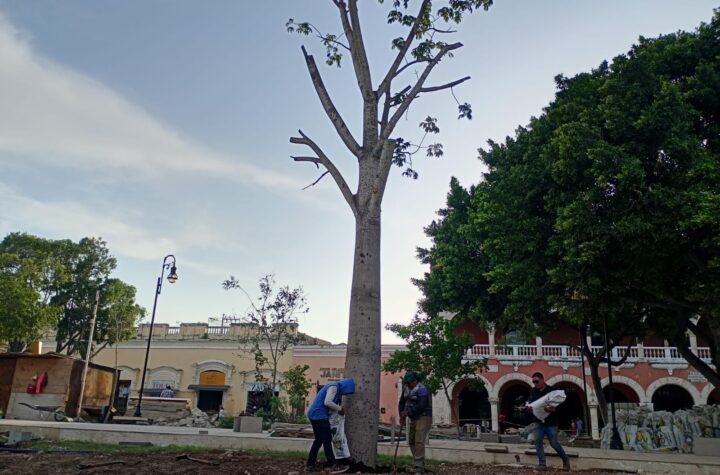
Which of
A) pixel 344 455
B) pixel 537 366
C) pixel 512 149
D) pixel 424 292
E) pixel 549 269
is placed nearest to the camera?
pixel 344 455

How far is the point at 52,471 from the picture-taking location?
671 cm

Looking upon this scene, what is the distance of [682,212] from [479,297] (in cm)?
896

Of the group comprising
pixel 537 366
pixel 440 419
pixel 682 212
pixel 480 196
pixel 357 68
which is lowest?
pixel 440 419

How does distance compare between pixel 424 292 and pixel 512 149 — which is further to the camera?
pixel 424 292

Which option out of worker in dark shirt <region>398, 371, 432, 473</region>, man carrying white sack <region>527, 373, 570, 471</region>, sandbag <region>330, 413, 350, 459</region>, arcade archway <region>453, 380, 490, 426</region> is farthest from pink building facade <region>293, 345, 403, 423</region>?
sandbag <region>330, 413, 350, 459</region>

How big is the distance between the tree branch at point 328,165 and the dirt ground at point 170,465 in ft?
12.3

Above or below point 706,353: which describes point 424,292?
above

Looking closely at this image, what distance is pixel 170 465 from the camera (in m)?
7.11

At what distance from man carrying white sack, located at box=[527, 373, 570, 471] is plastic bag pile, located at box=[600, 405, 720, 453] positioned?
808cm

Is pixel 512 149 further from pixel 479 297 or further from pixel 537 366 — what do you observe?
pixel 537 366

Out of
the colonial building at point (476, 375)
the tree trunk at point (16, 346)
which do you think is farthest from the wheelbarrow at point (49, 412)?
the tree trunk at point (16, 346)

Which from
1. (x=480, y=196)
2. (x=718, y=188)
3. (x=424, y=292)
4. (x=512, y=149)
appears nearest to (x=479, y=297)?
(x=480, y=196)

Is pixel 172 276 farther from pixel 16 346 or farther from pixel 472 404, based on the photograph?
pixel 472 404

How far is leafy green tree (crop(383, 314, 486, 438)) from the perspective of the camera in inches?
819
